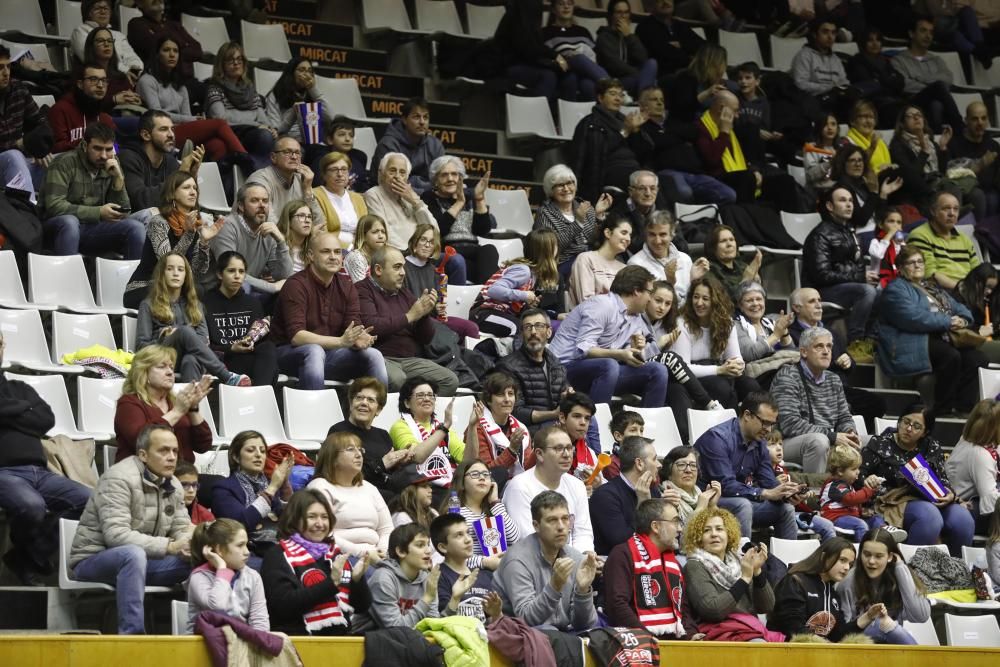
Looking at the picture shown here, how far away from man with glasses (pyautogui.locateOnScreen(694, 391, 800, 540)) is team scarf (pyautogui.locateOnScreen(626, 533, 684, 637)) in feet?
4.61

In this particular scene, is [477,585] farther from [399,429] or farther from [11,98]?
[11,98]

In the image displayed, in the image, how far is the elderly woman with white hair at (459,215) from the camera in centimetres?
1018

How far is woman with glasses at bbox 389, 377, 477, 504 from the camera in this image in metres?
7.89

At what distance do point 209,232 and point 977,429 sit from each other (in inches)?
160

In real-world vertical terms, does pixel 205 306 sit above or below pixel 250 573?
above

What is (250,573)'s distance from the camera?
21.0 ft

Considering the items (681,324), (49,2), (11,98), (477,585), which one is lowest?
(477,585)

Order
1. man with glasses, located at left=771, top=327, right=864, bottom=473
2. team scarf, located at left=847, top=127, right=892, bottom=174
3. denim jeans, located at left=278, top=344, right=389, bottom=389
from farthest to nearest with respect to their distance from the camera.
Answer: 1. team scarf, located at left=847, top=127, right=892, bottom=174
2. man with glasses, located at left=771, top=327, right=864, bottom=473
3. denim jeans, located at left=278, top=344, right=389, bottom=389

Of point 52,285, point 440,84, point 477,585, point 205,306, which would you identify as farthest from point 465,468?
point 440,84

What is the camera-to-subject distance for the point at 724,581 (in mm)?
7496

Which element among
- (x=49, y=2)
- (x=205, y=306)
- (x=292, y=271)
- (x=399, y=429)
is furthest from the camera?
(x=49, y=2)

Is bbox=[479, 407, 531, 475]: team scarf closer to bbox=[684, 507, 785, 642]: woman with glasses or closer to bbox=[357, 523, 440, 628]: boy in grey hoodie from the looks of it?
bbox=[684, 507, 785, 642]: woman with glasses

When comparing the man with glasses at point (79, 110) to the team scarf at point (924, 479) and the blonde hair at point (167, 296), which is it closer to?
the blonde hair at point (167, 296)

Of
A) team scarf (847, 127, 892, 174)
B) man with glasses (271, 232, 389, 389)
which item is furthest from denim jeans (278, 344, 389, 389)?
team scarf (847, 127, 892, 174)
